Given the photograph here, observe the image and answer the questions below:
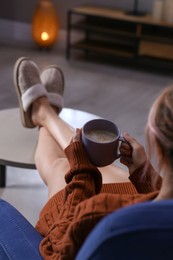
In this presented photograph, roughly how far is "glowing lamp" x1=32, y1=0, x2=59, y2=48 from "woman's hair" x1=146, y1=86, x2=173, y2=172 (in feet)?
11.6

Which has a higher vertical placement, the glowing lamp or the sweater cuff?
the sweater cuff

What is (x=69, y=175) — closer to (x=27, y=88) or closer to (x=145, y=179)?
(x=145, y=179)

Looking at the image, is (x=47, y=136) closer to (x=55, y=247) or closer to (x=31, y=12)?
(x=55, y=247)

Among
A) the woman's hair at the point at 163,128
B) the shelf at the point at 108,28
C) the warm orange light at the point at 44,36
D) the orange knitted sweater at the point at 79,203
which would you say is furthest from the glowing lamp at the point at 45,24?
the woman's hair at the point at 163,128

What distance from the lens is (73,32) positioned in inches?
177

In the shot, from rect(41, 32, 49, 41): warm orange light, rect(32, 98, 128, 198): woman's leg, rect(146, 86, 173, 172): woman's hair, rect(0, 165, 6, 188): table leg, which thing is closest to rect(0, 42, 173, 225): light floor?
rect(0, 165, 6, 188): table leg

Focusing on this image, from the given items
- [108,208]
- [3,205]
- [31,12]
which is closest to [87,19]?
[31,12]

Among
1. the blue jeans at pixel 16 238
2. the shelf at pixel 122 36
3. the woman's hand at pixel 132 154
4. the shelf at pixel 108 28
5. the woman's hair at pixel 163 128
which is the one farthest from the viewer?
the shelf at pixel 108 28

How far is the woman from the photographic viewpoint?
2.84 ft

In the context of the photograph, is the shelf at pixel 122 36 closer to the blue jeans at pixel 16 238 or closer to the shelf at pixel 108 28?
the shelf at pixel 108 28

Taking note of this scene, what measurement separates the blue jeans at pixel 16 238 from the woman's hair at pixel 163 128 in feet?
1.55

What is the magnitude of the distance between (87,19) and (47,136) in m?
2.59

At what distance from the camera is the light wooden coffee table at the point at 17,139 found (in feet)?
6.03

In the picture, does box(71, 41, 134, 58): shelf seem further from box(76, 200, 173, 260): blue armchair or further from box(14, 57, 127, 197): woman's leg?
box(76, 200, 173, 260): blue armchair
